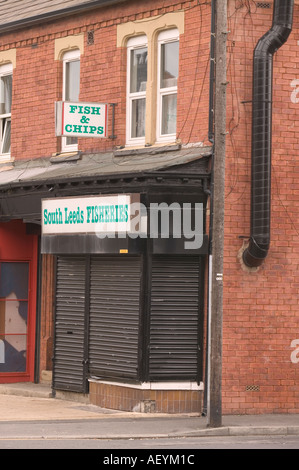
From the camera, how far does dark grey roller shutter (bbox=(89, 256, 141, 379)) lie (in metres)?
19.7

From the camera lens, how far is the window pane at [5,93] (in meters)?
24.6

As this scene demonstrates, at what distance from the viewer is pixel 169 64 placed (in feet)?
68.1

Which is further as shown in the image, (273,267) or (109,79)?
(109,79)

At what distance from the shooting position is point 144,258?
19516mm

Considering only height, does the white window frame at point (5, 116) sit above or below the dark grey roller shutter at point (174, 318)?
above

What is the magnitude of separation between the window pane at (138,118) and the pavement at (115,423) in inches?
201

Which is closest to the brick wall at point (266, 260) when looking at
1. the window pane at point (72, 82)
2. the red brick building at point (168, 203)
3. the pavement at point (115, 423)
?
the red brick building at point (168, 203)

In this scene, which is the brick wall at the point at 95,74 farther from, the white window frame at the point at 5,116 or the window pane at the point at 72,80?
the white window frame at the point at 5,116

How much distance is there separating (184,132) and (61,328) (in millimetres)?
4505
